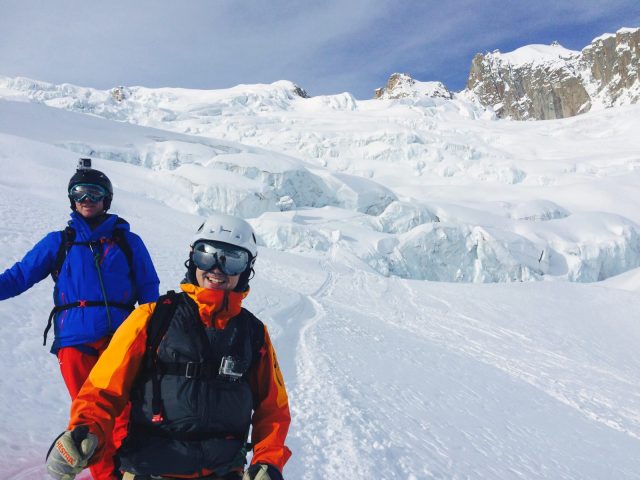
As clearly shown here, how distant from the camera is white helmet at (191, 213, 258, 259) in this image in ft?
7.14

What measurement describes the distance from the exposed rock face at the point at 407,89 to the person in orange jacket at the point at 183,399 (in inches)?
5917

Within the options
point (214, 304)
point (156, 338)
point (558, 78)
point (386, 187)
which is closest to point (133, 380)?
point (156, 338)

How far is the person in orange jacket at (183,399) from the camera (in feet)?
5.80

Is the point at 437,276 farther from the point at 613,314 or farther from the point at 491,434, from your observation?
the point at 491,434

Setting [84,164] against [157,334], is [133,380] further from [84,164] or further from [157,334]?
[84,164]

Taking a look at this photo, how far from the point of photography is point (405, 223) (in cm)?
3375

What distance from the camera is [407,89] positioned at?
147m

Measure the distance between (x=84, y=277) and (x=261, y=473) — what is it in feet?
5.75

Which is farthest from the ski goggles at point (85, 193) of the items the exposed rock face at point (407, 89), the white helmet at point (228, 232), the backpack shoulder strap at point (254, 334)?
the exposed rock face at point (407, 89)

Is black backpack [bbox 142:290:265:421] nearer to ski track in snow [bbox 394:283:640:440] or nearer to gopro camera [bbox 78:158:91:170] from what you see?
gopro camera [bbox 78:158:91:170]

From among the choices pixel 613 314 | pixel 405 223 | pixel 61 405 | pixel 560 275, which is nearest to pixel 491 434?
pixel 61 405

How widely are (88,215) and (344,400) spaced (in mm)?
4325

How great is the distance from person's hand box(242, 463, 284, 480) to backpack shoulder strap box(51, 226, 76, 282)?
1.87m

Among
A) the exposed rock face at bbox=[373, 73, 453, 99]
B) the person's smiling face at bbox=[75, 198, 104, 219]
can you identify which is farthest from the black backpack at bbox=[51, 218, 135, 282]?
the exposed rock face at bbox=[373, 73, 453, 99]
